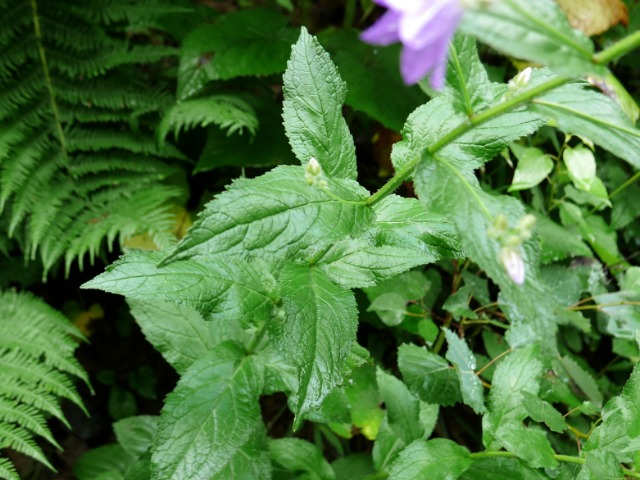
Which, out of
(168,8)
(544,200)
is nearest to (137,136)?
(168,8)

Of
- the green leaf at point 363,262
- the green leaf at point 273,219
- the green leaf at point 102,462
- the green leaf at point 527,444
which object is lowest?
the green leaf at point 102,462

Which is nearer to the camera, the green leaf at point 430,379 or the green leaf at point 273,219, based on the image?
the green leaf at point 273,219

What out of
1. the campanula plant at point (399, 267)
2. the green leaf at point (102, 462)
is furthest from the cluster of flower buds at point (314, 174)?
the green leaf at point (102, 462)

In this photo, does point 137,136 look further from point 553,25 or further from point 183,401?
point 553,25

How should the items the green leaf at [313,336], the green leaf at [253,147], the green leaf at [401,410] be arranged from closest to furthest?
the green leaf at [313,336] < the green leaf at [401,410] < the green leaf at [253,147]

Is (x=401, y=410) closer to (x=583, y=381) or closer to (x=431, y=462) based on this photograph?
(x=431, y=462)

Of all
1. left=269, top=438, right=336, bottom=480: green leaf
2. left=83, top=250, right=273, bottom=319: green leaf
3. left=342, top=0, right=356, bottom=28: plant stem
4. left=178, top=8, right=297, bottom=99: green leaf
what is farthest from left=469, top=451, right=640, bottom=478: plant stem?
left=342, top=0, right=356, bottom=28: plant stem

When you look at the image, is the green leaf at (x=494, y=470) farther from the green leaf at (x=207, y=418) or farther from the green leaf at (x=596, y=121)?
the green leaf at (x=596, y=121)
